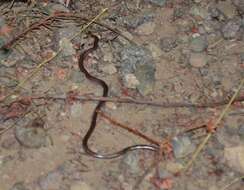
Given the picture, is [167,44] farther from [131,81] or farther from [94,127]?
[94,127]

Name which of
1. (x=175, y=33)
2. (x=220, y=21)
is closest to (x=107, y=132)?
(x=175, y=33)

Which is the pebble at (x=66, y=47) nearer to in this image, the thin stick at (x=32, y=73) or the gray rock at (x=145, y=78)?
the thin stick at (x=32, y=73)

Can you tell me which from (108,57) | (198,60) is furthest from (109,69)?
(198,60)

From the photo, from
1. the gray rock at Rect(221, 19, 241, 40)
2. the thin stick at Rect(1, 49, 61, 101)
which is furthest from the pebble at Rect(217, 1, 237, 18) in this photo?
the thin stick at Rect(1, 49, 61, 101)

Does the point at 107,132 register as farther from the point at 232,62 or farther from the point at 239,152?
the point at 232,62

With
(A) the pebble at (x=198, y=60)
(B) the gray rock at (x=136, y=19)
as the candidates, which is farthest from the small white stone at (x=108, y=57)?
(A) the pebble at (x=198, y=60)

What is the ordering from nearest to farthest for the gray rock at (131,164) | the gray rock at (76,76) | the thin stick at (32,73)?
the gray rock at (131,164) → the thin stick at (32,73) → the gray rock at (76,76)
